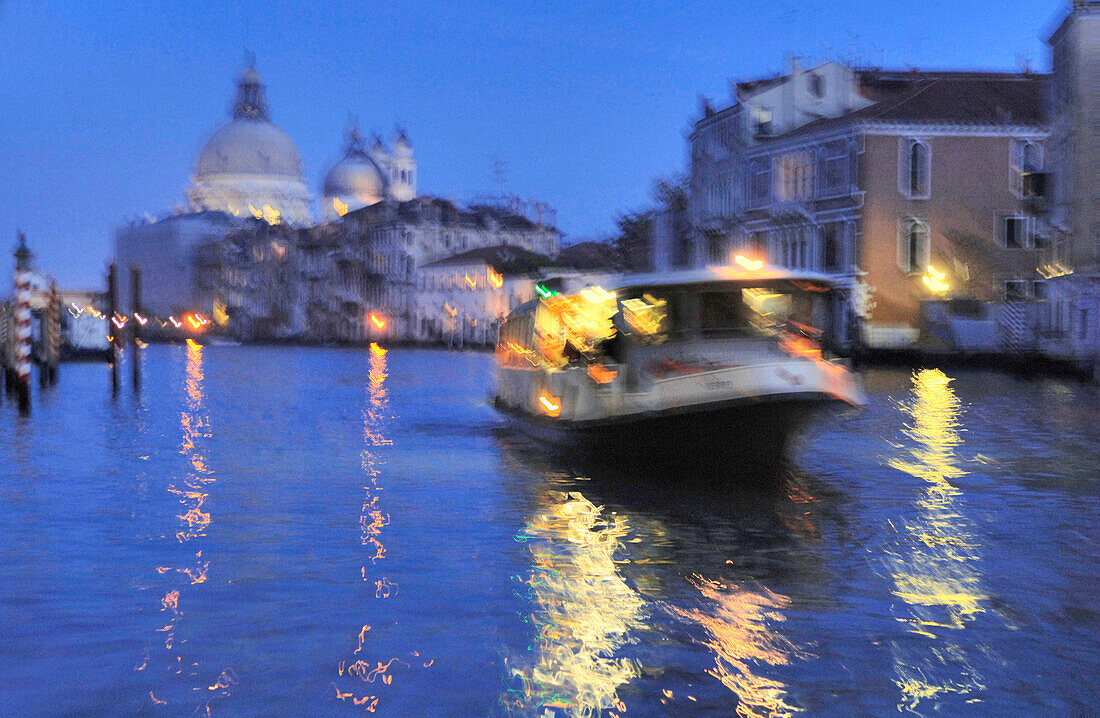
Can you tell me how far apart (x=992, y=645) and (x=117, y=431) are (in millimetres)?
18261

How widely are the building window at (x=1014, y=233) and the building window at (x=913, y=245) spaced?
2.61 m

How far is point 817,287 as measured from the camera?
16.6m

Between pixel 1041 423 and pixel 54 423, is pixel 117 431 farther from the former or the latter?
pixel 1041 423

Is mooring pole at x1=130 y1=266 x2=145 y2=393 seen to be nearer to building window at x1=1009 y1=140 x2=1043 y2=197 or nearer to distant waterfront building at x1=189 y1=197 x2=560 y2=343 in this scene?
building window at x1=1009 y1=140 x2=1043 y2=197

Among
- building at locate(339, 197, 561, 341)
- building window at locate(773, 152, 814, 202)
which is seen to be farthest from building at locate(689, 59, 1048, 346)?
building at locate(339, 197, 561, 341)

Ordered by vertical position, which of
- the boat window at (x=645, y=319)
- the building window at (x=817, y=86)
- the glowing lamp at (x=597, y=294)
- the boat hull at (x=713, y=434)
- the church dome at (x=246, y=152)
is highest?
the church dome at (x=246, y=152)

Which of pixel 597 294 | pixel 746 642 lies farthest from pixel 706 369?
pixel 746 642

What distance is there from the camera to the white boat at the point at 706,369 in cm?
→ 1536

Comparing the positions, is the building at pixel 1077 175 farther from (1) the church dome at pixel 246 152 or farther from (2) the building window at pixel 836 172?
(1) the church dome at pixel 246 152

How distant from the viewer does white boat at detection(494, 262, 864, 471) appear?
15359mm

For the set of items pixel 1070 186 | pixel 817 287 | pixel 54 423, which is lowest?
pixel 54 423

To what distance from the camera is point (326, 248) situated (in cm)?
14612

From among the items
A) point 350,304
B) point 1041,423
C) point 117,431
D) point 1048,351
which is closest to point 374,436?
point 117,431

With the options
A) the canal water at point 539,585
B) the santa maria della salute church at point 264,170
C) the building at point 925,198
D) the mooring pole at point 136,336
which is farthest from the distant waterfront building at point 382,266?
the canal water at point 539,585
